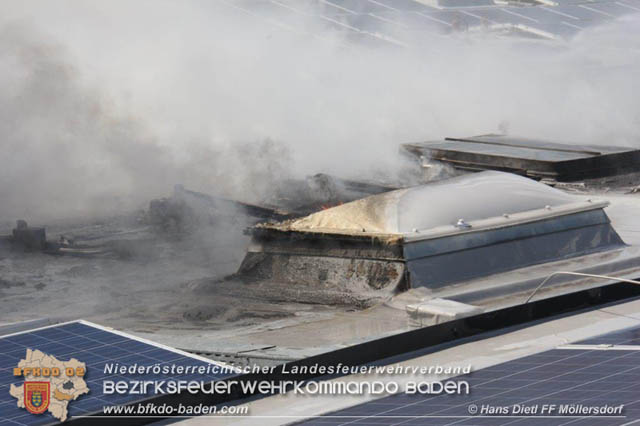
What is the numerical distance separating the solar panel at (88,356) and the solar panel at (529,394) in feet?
4.90

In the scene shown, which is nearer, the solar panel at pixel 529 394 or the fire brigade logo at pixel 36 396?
the solar panel at pixel 529 394

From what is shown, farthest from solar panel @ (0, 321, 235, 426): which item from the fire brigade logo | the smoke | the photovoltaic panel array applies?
the photovoltaic panel array

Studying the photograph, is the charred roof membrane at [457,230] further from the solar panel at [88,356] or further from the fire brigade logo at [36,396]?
the fire brigade logo at [36,396]

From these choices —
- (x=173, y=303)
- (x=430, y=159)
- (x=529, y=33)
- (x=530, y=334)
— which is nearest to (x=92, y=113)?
(x=430, y=159)

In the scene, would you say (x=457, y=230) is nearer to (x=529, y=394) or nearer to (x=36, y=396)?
(x=529, y=394)

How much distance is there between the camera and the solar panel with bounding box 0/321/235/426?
26.9ft

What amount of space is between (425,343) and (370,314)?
2.57 m

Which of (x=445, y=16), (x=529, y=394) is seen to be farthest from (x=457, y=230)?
(x=445, y=16)

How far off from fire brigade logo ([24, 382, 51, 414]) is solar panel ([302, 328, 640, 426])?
1.98 m

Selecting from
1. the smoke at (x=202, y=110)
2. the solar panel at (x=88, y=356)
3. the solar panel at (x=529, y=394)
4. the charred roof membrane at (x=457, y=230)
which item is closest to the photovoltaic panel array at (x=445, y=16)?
the smoke at (x=202, y=110)

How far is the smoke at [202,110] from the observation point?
28.0 m

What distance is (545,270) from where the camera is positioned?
47.9 ft

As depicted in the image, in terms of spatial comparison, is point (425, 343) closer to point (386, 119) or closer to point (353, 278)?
point (353, 278)

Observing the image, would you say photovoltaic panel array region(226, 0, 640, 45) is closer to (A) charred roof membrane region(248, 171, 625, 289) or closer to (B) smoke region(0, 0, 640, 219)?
(B) smoke region(0, 0, 640, 219)
